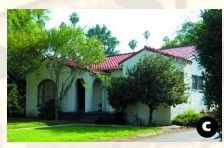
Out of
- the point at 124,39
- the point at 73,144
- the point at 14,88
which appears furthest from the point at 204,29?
the point at 14,88

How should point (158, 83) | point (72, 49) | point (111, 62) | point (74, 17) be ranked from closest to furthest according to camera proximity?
point (74, 17) → point (158, 83) → point (72, 49) → point (111, 62)

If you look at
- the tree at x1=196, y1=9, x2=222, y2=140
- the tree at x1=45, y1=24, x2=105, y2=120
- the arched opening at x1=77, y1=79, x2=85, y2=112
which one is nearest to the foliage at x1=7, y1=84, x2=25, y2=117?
the tree at x1=45, y1=24, x2=105, y2=120

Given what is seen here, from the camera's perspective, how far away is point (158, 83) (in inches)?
598

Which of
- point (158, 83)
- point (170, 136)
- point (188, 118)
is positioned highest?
point (158, 83)

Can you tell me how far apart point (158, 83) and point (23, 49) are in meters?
6.26

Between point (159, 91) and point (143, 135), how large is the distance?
10.3ft

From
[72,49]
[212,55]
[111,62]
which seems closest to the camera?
[212,55]

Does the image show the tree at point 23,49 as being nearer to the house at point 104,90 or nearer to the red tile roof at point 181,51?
the house at point 104,90

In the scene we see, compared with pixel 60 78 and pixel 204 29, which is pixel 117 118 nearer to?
pixel 60 78

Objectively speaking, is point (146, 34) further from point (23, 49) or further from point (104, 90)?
point (23, 49)

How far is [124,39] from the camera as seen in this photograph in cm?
1419

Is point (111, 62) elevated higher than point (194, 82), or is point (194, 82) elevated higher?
point (111, 62)

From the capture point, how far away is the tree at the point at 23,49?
1648 centimetres

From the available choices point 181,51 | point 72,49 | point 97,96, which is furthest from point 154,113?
point 72,49
